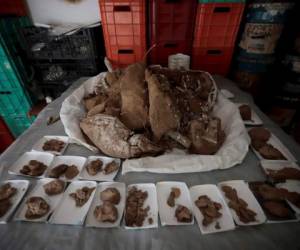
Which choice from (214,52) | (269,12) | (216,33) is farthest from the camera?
(214,52)

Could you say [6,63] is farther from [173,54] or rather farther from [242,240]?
[242,240]

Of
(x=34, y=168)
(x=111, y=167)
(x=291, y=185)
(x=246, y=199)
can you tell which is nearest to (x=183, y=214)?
(x=246, y=199)

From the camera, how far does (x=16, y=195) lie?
71cm

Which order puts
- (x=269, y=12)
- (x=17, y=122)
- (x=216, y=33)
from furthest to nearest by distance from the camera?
1. (x=17, y=122)
2. (x=216, y=33)
3. (x=269, y=12)

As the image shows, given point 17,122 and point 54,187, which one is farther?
point 17,122

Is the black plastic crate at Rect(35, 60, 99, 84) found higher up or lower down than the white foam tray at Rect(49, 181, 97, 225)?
higher up

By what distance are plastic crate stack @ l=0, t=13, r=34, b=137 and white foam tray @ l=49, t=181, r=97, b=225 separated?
1.33m

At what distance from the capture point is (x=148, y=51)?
1.47m

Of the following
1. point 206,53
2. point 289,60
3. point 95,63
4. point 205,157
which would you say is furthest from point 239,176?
point 95,63

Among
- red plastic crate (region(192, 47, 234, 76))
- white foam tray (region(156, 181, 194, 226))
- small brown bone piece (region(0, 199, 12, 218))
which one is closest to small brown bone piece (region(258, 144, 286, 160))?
white foam tray (region(156, 181, 194, 226))

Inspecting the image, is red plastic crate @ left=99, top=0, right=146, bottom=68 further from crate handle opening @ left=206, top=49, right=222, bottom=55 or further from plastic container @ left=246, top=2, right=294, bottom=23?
plastic container @ left=246, top=2, right=294, bottom=23

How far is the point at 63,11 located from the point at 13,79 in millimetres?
820

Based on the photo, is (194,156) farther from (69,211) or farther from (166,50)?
(166,50)

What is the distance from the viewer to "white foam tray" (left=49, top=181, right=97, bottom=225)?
625mm
